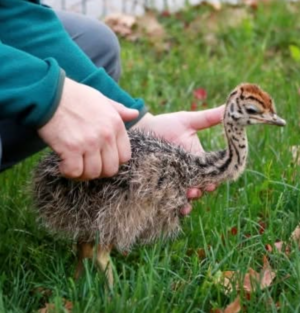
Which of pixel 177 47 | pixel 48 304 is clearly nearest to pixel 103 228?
pixel 48 304

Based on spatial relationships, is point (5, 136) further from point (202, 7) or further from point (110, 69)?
point (202, 7)

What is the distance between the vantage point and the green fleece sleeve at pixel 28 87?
204 centimetres

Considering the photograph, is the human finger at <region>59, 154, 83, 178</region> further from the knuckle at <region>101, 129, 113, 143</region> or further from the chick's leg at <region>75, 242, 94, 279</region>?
the chick's leg at <region>75, 242, 94, 279</region>

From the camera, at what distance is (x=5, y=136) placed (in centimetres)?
258

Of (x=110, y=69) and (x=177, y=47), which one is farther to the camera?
(x=177, y=47)

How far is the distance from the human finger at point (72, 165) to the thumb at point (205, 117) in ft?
2.29

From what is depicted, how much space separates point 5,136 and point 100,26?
56cm

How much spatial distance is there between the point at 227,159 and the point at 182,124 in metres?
0.24

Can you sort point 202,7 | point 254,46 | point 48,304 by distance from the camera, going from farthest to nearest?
point 202,7, point 254,46, point 48,304

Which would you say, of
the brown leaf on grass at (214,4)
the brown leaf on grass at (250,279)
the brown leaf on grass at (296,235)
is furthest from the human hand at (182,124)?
the brown leaf on grass at (214,4)

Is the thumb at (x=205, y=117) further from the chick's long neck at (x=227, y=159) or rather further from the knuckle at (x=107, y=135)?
the knuckle at (x=107, y=135)

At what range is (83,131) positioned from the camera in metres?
2.06

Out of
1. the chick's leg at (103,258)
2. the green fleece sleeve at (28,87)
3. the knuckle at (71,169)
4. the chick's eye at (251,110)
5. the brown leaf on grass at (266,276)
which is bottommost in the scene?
the chick's leg at (103,258)

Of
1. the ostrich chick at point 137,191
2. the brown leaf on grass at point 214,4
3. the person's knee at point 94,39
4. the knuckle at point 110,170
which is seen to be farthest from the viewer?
the brown leaf on grass at point 214,4
